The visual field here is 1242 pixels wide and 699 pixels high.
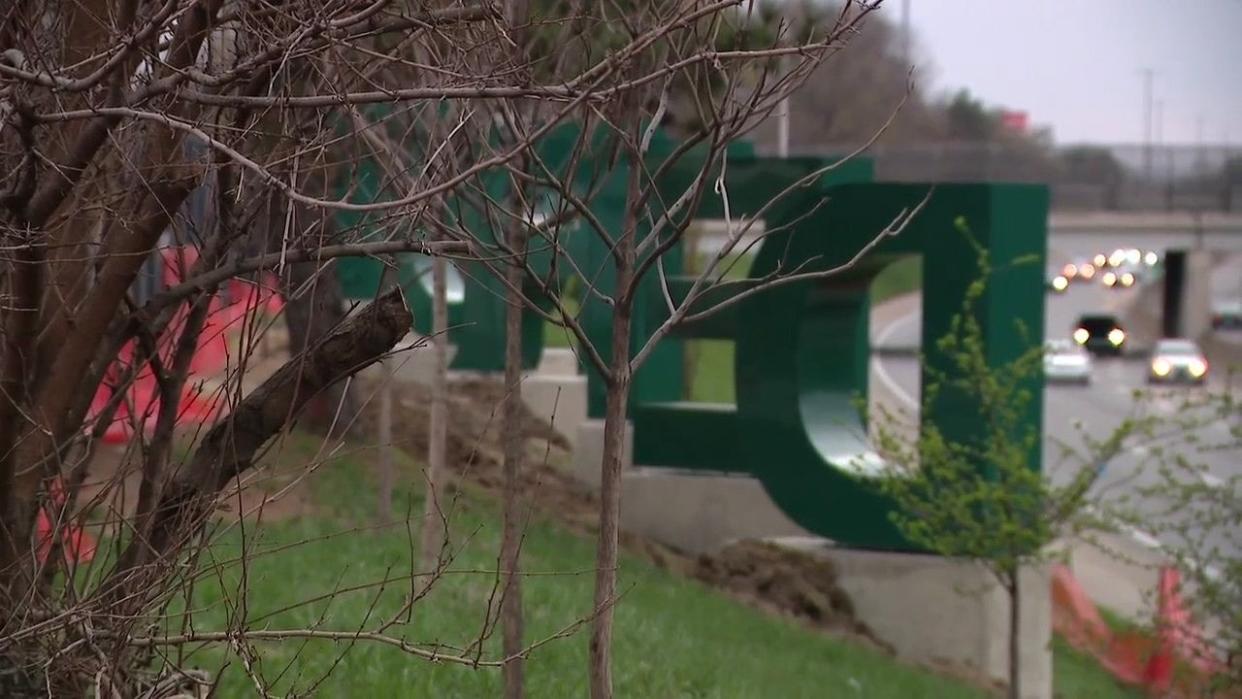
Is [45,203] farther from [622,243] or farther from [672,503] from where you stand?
[672,503]

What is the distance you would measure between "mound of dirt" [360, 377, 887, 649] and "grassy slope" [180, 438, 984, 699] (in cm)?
71

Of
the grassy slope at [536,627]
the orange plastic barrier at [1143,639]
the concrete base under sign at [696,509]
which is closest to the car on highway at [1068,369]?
the orange plastic barrier at [1143,639]

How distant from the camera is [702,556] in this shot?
16.4m

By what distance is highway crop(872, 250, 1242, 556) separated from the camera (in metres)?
20.0

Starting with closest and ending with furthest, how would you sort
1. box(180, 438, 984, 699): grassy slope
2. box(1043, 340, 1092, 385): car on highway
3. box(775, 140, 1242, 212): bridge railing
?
box(180, 438, 984, 699): grassy slope
box(775, 140, 1242, 212): bridge railing
box(1043, 340, 1092, 385): car on highway

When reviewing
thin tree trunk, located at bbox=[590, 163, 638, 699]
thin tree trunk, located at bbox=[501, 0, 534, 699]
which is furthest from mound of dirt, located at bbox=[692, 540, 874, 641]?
thin tree trunk, located at bbox=[590, 163, 638, 699]

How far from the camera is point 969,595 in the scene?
13.9 m

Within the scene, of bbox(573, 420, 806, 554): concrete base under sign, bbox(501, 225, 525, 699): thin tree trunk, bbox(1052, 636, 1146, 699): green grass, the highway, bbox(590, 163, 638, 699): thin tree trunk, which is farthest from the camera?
the highway

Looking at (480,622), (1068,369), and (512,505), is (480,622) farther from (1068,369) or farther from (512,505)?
(1068,369)

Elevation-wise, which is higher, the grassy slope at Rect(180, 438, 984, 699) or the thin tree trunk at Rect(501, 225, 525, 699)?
the thin tree trunk at Rect(501, 225, 525, 699)

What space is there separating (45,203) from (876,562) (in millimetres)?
11005

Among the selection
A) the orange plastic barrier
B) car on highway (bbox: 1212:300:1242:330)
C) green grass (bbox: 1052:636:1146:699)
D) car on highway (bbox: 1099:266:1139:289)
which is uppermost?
car on highway (bbox: 1099:266:1139:289)

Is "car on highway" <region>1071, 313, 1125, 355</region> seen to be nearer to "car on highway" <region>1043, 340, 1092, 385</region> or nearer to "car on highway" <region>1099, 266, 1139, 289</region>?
"car on highway" <region>1099, 266, 1139, 289</region>

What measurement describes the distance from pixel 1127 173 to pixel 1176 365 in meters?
6.44
